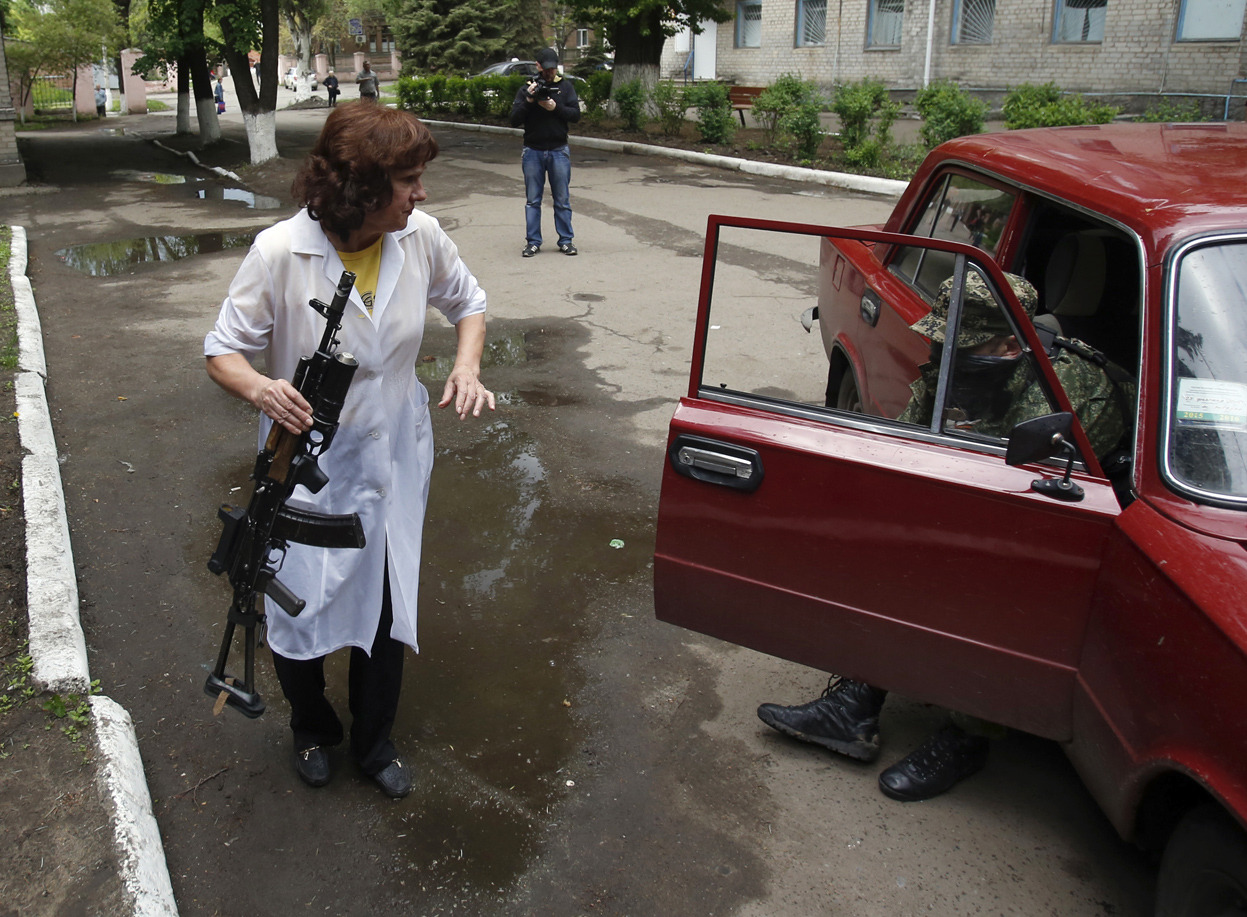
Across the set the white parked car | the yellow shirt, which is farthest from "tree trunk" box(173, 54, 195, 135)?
the yellow shirt

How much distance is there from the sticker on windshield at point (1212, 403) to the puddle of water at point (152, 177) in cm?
1775

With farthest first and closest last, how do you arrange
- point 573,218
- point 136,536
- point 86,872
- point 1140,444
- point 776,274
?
point 573,218 → point 776,274 → point 136,536 → point 86,872 → point 1140,444

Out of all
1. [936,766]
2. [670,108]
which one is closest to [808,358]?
[936,766]

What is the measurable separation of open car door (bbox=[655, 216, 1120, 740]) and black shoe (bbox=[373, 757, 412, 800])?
0.91 metres

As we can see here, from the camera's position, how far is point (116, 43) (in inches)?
1420

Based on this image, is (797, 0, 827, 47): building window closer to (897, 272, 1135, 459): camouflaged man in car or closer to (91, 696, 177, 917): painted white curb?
(897, 272, 1135, 459): camouflaged man in car

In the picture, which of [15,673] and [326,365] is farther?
[15,673]

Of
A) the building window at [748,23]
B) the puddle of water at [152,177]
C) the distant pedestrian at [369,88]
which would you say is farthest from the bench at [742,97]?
the building window at [748,23]

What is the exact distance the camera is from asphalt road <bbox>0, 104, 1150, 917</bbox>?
2.67 meters

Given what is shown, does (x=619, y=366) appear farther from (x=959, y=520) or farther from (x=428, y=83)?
(x=428, y=83)

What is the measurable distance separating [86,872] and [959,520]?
234cm

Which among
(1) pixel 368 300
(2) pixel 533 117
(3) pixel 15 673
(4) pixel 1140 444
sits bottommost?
(3) pixel 15 673

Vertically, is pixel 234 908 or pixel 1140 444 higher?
pixel 1140 444

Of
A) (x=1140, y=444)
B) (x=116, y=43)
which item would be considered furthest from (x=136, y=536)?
(x=116, y=43)
